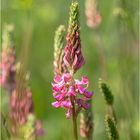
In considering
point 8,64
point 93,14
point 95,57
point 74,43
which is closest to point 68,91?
point 74,43

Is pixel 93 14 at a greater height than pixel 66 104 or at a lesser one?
greater

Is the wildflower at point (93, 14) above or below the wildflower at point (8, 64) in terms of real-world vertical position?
above

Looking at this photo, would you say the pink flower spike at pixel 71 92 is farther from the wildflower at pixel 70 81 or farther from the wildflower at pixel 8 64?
the wildflower at pixel 8 64

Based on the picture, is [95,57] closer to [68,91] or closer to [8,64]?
[8,64]

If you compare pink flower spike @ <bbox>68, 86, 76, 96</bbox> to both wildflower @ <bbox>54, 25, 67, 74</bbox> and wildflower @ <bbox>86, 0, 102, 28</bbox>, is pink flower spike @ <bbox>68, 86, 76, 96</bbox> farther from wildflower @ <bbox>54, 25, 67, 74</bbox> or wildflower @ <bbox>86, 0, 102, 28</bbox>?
wildflower @ <bbox>86, 0, 102, 28</bbox>

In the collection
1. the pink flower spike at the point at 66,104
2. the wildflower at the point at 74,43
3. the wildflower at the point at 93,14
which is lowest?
the pink flower spike at the point at 66,104

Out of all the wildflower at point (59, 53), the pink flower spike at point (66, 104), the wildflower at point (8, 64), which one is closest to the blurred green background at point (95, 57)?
the wildflower at point (8, 64)
